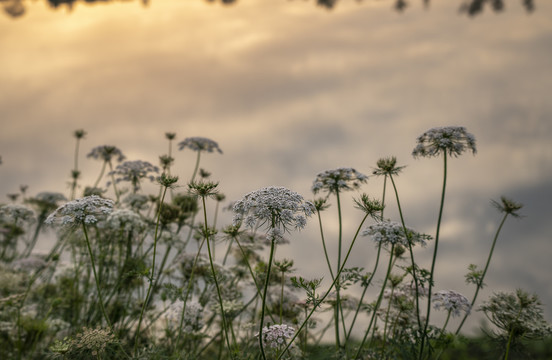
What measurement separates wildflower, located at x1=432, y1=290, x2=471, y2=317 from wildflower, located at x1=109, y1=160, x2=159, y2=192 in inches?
242

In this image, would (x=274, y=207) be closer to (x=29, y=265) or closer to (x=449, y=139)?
(x=449, y=139)

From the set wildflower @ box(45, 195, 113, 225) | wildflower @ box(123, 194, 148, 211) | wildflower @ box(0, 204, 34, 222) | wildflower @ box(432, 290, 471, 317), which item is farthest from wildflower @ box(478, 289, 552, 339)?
wildflower @ box(0, 204, 34, 222)

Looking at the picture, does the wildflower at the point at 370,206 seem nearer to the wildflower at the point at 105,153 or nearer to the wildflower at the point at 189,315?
the wildflower at the point at 189,315

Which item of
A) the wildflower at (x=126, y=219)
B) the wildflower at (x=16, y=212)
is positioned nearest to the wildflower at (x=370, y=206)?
the wildflower at (x=126, y=219)

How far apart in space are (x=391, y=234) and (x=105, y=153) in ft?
24.9

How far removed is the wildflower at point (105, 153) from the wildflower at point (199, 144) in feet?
5.74

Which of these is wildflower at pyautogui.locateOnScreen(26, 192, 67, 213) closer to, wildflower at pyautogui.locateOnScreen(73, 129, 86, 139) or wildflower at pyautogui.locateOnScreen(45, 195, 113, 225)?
Result: wildflower at pyautogui.locateOnScreen(73, 129, 86, 139)

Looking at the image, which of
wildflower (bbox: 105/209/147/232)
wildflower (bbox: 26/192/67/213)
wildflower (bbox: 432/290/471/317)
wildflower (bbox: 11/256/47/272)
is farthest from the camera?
wildflower (bbox: 26/192/67/213)

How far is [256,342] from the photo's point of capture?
789 centimetres

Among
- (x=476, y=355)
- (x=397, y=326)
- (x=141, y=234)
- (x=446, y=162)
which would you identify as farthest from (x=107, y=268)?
(x=476, y=355)

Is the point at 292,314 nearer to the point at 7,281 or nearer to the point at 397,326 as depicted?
the point at 397,326

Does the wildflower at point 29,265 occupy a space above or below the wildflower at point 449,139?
below

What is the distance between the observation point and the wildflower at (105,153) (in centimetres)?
1054

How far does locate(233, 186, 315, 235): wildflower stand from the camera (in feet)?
15.5
